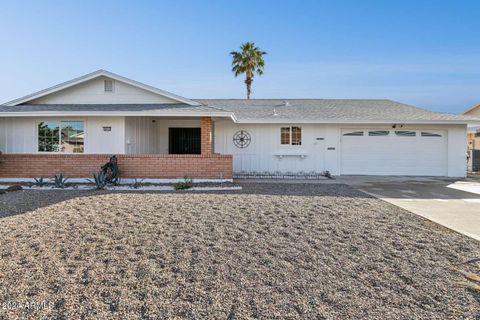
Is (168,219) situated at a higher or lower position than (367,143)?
lower

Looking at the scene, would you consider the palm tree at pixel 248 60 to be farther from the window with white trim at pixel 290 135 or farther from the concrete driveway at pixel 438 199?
the concrete driveway at pixel 438 199

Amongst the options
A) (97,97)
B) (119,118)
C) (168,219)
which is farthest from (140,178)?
(168,219)

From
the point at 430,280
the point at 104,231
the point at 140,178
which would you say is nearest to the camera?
the point at 430,280

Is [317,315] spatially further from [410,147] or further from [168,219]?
[410,147]

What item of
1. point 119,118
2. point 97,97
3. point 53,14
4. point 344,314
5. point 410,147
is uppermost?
point 53,14

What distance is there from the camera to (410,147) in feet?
47.7

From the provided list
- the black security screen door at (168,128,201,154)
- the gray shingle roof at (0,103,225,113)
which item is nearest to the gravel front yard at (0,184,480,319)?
the gray shingle roof at (0,103,225,113)

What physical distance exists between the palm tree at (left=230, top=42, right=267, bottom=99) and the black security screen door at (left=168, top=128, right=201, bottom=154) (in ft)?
49.7

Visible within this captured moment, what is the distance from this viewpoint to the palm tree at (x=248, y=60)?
28.9 m

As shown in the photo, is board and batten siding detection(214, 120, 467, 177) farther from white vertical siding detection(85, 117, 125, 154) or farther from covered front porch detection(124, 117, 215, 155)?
white vertical siding detection(85, 117, 125, 154)

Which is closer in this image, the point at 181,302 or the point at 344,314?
the point at 344,314

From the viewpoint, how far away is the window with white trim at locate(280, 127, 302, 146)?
14.6 meters

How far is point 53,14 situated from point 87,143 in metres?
6.38

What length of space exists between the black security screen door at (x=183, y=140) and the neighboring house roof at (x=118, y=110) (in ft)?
13.2
